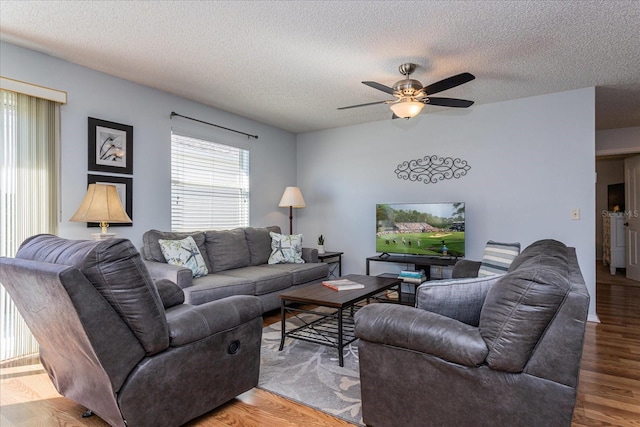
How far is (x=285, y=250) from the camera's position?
464 cm

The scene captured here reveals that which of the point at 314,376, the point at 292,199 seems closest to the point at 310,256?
the point at 292,199

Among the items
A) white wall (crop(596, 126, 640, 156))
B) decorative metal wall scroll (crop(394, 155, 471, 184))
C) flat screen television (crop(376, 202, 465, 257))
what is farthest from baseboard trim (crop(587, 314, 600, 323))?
white wall (crop(596, 126, 640, 156))

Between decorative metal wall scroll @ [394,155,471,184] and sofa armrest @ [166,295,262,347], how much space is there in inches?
137

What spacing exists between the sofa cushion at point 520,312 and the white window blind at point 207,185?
3.67 m

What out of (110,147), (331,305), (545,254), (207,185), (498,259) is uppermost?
(110,147)

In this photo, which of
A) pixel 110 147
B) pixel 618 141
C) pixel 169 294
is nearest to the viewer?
pixel 169 294

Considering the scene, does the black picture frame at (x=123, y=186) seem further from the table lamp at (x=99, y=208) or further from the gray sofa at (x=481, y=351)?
the gray sofa at (x=481, y=351)

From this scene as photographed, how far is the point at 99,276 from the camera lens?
1.48 metres

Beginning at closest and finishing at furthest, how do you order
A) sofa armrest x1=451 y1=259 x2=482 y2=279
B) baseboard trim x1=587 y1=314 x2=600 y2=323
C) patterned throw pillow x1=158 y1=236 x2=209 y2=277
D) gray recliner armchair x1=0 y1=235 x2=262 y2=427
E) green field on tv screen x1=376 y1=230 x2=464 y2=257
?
gray recliner armchair x1=0 y1=235 x2=262 y2=427 < sofa armrest x1=451 y1=259 x2=482 y2=279 < patterned throw pillow x1=158 y1=236 x2=209 y2=277 < baseboard trim x1=587 y1=314 x2=600 y2=323 < green field on tv screen x1=376 y1=230 x2=464 y2=257

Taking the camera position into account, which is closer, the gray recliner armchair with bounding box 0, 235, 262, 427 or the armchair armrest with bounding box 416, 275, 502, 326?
the gray recliner armchair with bounding box 0, 235, 262, 427

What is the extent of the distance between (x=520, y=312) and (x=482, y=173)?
3.53 metres

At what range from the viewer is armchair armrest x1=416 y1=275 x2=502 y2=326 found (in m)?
1.68

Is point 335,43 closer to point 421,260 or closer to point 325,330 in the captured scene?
point 325,330

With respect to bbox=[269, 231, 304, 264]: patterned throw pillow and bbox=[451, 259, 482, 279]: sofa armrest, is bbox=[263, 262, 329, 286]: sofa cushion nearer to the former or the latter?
bbox=[269, 231, 304, 264]: patterned throw pillow
